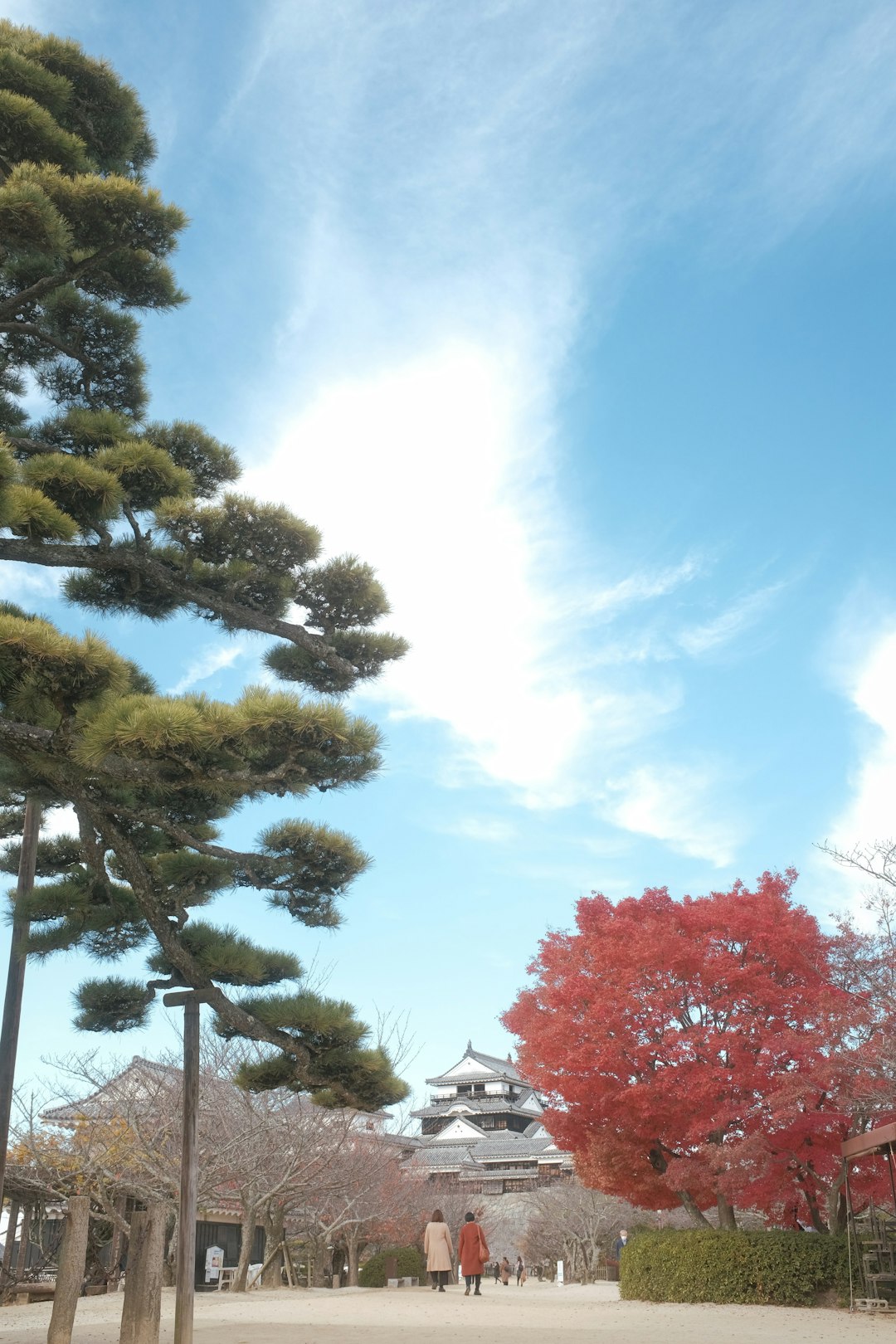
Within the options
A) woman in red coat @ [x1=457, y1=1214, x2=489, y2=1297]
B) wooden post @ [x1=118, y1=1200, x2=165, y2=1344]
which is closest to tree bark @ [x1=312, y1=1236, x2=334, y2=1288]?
woman in red coat @ [x1=457, y1=1214, x2=489, y2=1297]

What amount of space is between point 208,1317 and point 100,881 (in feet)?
17.2

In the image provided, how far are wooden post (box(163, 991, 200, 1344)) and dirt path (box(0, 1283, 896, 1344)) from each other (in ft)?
4.31

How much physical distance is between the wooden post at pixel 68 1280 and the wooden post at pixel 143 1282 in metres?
0.34

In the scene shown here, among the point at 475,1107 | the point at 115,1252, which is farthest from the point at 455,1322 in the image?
the point at 475,1107

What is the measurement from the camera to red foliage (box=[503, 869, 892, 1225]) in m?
12.1

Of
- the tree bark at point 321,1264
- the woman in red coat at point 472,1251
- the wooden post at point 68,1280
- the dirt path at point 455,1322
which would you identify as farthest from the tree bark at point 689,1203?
the wooden post at point 68,1280

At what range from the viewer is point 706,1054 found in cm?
1285

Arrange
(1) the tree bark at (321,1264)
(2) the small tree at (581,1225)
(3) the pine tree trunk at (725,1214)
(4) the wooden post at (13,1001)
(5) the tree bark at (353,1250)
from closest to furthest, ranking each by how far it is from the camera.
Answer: (4) the wooden post at (13,1001), (3) the pine tree trunk at (725,1214), (1) the tree bark at (321,1264), (5) the tree bark at (353,1250), (2) the small tree at (581,1225)

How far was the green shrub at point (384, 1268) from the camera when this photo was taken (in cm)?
2103

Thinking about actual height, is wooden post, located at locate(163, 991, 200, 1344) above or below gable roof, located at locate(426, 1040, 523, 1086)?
below

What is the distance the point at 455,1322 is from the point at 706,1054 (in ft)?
15.1

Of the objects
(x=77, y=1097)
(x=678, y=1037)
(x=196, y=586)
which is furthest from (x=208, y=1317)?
(x=196, y=586)

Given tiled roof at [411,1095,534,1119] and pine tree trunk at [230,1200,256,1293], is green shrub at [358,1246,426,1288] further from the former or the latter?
tiled roof at [411,1095,534,1119]

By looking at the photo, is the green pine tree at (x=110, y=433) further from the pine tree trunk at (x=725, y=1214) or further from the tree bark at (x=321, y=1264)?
the tree bark at (x=321, y=1264)
